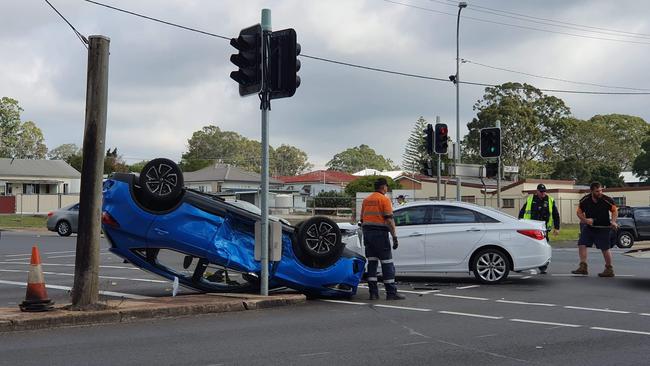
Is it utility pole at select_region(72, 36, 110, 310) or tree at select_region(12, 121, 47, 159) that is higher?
tree at select_region(12, 121, 47, 159)

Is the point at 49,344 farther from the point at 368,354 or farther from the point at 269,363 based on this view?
the point at 368,354

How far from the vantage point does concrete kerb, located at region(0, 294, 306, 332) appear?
769cm

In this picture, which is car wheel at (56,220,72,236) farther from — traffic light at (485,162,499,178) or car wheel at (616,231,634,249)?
car wheel at (616,231,634,249)

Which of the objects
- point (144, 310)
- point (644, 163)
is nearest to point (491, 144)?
point (144, 310)

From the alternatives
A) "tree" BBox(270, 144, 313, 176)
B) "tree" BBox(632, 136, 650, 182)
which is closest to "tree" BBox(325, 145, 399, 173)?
"tree" BBox(270, 144, 313, 176)

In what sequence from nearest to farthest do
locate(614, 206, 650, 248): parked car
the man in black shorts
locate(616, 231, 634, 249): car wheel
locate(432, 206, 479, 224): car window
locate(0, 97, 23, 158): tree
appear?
locate(432, 206, 479, 224): car window, the man in black shorts, locate(614, 206, 650, 248): parked car, locate(616, 231, 634, 249): car wheel, locate(0, 97, 23, 158): tree

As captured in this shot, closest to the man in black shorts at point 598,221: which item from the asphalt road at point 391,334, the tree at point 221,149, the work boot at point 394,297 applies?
the asphalt road at point 391,334

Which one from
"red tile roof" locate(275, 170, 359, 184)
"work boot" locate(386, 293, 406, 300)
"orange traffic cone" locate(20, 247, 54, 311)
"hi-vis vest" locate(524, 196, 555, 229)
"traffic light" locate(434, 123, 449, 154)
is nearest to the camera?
"orange traffic cone" locate(20, 247, 54, 311)

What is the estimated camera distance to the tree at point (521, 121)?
63.9 meters

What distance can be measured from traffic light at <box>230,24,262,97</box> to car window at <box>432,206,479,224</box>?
441 centimetres

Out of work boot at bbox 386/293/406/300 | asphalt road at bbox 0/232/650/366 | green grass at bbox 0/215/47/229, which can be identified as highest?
green grass at bbox 0/215/47/229

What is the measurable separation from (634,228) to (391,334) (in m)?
20.6

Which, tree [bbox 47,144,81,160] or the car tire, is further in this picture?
tree [bbox 47,144,81,160]

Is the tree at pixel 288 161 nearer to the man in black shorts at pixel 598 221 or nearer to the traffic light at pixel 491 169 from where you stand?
the traffic light at pixel 491 169
